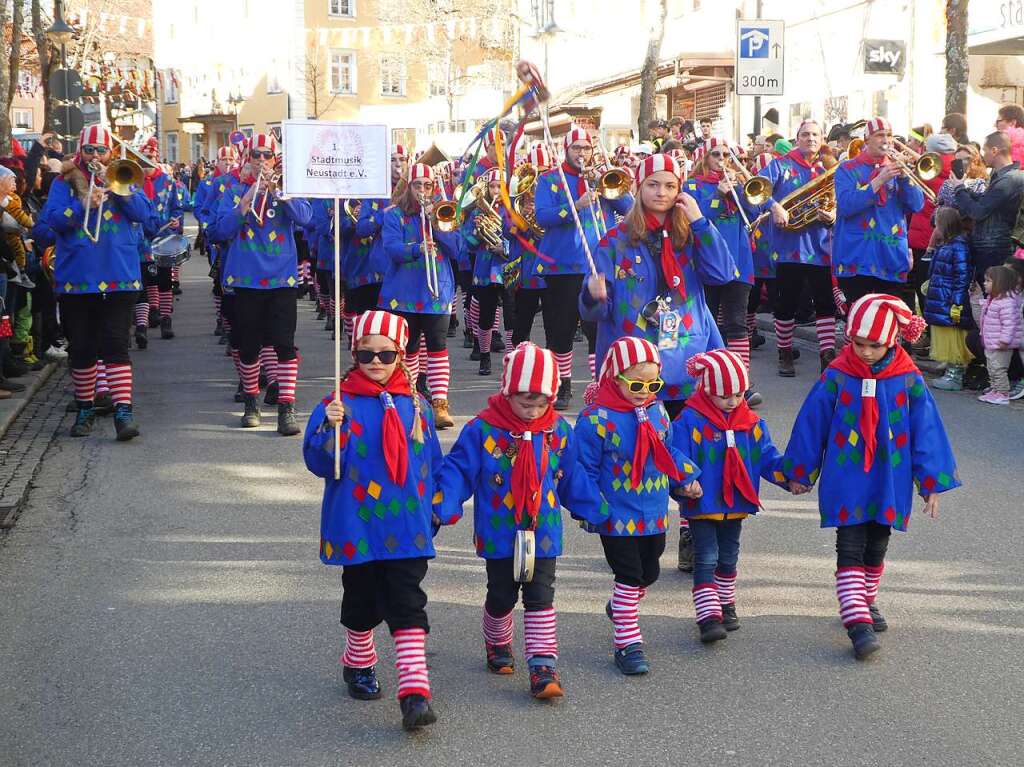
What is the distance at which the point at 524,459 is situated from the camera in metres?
4.94

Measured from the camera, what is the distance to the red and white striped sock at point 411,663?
15.5 feet

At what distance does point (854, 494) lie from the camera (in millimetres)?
5469

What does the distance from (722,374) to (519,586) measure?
47.5 inches

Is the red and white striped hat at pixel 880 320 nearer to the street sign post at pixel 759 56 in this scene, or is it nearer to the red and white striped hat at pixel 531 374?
the red and white striped hat at pixel 531 374

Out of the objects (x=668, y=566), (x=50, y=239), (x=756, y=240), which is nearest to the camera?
(x=668, y=566)

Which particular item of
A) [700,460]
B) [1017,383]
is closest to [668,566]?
[700,460]

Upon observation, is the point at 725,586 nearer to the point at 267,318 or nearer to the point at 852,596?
the point at 852,596

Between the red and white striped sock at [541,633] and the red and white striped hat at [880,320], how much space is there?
1613mm

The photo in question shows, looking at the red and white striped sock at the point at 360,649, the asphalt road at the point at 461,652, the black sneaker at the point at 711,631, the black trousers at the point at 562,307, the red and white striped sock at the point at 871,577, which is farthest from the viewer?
the black trousers at the point at 562,307

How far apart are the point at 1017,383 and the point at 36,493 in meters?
7.26

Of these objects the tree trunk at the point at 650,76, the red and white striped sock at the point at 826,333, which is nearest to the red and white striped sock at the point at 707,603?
the red and white striped sock at the point at 826,333

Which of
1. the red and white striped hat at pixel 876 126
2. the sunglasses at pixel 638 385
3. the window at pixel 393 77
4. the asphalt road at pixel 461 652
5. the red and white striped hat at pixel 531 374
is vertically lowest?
the asphalt road at pixel 461 652

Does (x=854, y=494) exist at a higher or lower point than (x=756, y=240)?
lower

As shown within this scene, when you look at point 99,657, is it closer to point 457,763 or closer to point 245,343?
point 457,763
